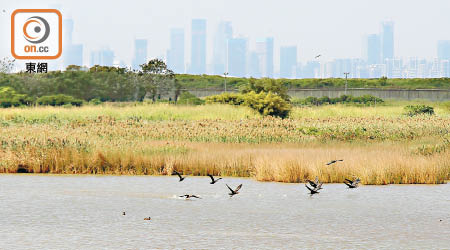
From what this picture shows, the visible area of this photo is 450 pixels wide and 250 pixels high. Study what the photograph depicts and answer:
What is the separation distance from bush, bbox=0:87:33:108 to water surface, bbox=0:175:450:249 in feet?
143

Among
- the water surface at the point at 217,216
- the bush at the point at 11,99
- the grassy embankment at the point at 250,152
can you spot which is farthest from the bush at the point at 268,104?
the water surface at the point at 217,216

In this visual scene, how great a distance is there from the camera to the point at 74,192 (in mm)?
13648

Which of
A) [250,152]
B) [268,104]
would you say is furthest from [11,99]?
[250,152]

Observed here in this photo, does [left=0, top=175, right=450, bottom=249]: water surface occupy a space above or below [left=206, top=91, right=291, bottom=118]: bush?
below

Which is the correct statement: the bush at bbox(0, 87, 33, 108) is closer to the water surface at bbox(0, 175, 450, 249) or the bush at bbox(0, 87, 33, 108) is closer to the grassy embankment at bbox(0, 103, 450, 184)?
the grassy embankment at bbox(0, 103, 450, 184)

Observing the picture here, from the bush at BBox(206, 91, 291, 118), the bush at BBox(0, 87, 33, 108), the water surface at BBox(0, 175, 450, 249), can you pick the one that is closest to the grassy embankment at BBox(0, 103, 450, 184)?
the water surface at BBox(0, 175, 450, 249)

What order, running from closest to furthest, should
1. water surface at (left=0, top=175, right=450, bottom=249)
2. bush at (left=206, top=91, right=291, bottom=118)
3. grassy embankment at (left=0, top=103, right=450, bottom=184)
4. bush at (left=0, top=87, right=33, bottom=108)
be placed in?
water surface at (left=0, top=175, right=450, bottom=249) < grassy embankment at (left=0, top=103, right=450, bottom=184) < bush at (left=206, top=91, right=291, bottom=118) < bush at (left=0, top=87, right=33, bottom=108)

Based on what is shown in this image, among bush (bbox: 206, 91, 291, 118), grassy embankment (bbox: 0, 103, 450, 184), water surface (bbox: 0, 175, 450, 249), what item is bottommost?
water surface (bbox: 0, 175, 450, 249)

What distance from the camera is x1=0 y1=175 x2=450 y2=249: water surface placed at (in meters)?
8.55

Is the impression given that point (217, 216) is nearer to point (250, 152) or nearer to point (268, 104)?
point (250, 152)

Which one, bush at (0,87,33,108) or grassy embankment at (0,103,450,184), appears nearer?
grassy embankment at (0,103,450,184)

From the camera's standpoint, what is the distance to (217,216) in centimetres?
1065

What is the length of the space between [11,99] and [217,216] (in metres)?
51.2

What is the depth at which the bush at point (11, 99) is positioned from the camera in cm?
5706
